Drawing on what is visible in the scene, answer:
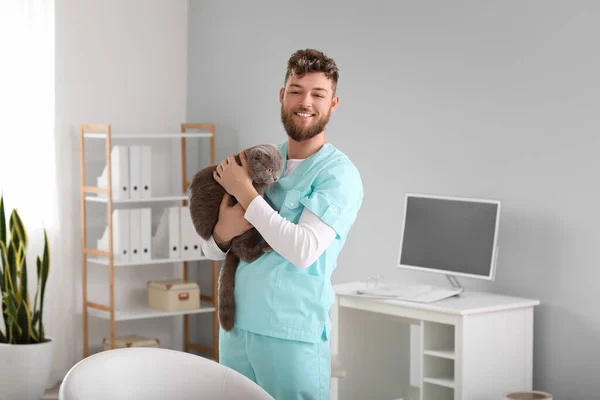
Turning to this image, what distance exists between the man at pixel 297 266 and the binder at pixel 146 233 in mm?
2335

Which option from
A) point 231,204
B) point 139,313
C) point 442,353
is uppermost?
point 231,204

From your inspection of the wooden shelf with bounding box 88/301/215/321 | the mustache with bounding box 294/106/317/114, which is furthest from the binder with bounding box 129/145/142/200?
the mustache with bounding box 294/106/317/114

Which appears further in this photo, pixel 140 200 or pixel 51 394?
pixel 140 200

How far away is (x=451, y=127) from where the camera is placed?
11.4ft

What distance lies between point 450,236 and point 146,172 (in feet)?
5.89

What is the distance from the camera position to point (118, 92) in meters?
4.71

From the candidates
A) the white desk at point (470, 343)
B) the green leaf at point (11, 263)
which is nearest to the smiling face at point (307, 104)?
the white desk at point (470, 343)

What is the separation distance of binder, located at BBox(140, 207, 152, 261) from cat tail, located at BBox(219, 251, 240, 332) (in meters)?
2.28

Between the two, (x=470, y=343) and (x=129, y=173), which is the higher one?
(x=129, y=173)

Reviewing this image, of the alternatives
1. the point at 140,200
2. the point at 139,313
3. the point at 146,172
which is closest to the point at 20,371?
the point at 139,313

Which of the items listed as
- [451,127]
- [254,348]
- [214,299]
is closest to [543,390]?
[451,127]

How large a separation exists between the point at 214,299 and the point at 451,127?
1858 mm

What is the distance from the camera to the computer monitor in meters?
3.15

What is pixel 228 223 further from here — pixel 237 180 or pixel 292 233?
pixel 292 233
